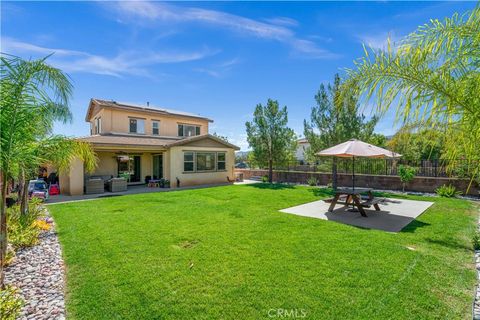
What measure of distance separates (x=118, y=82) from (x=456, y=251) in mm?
19821

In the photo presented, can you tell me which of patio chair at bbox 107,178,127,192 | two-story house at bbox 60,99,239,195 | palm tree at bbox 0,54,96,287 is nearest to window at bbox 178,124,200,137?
two-story house at bbox 60,99,239,195

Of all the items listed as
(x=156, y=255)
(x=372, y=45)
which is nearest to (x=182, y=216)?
(x=156, y=255)

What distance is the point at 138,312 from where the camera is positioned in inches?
121

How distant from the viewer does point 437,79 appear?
262cm

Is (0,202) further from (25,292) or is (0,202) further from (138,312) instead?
(138,312)

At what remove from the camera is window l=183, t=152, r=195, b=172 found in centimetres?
1743

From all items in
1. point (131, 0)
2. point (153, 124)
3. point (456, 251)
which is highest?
point (131, 0)

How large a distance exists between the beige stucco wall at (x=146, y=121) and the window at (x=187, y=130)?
1.14 feet

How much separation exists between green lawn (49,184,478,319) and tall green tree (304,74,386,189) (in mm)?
8019

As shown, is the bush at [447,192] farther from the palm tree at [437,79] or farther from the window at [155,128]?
the window at [155,128]

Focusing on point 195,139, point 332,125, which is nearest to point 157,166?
point 195,139

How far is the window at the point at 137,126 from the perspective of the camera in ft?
62.2

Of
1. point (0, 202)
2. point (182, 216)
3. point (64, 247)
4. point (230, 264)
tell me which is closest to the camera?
point (0, 202)

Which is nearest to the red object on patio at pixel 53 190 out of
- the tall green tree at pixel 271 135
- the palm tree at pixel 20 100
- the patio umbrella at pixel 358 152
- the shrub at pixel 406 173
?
the palm tree at pixel 20 100
